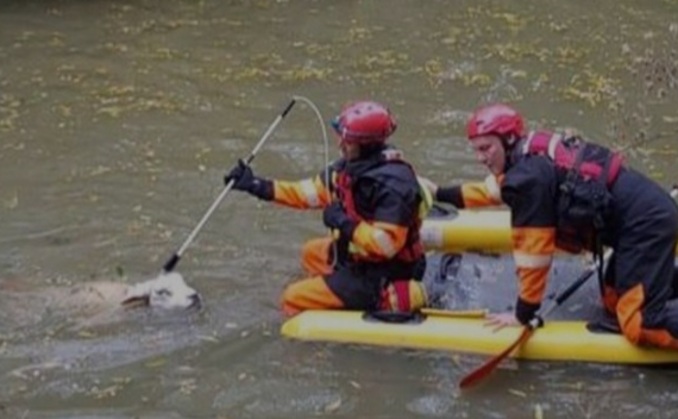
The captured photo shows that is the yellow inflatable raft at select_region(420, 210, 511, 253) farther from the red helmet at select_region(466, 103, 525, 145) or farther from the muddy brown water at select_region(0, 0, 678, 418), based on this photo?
the red helmet at select_region(466, 103, 525, 145)

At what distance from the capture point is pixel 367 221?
6.73 meters

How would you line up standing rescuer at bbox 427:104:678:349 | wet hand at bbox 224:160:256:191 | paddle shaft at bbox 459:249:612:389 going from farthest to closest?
1. wet hand at bbox 224:160:256:191
2. paddle shaft at bbox 459:249:612:389
3. standing rescuer at bbox 427:104:678:349

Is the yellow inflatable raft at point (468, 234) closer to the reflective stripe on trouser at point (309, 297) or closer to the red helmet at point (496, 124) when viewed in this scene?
the reflective stripe on trouser at point (309, 297)

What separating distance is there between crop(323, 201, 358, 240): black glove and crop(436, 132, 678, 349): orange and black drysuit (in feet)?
2.74

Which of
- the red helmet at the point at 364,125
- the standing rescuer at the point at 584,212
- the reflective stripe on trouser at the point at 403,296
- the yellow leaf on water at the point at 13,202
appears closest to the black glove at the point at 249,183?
the red helmet at the point at 364,125

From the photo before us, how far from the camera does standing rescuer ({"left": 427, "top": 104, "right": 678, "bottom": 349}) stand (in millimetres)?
6152

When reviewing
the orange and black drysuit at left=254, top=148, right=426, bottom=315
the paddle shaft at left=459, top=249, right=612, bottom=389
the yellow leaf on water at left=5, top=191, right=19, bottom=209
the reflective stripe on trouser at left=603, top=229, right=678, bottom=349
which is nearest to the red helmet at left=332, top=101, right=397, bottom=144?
the orange and black drysuit at left=254, top=148, right=426, bottom=315

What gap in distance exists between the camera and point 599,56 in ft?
43.5

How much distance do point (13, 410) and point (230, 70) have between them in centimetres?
691

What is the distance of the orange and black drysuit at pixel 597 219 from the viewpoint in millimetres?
6148

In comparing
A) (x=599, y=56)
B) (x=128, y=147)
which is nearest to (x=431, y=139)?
(x=128, y=147)

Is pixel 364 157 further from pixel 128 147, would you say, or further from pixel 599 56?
pixel 599 56

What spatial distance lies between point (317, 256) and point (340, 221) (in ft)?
2.80

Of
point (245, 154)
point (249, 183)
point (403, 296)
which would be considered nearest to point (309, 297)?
point (403, 296)
